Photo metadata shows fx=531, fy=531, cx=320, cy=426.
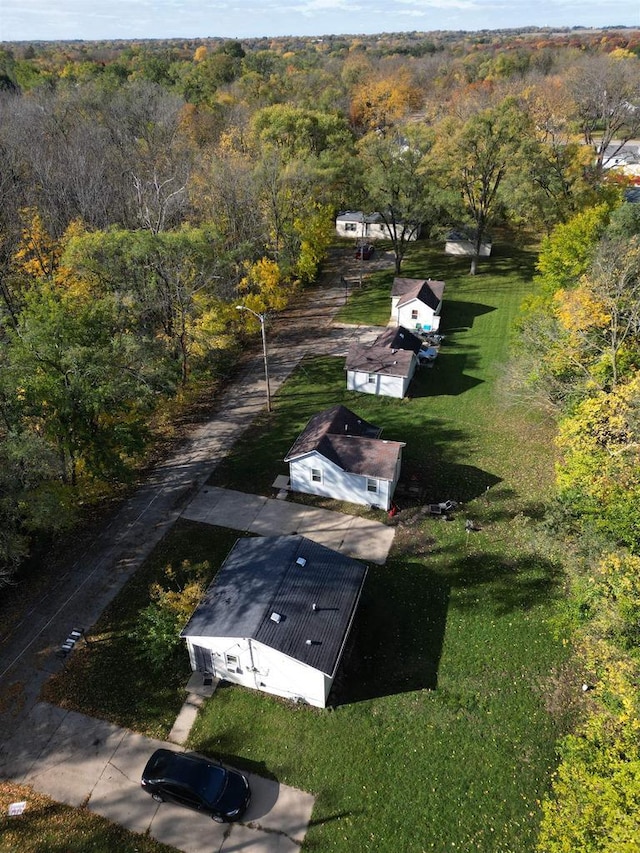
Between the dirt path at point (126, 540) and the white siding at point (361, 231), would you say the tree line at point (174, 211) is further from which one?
the white siding at point (361, 231)

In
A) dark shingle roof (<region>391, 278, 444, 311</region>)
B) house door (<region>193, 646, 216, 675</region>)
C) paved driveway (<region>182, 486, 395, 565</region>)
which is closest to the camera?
house door (<region>193, 646, 216, 675</region>)

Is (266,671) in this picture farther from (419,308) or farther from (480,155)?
(480,155)

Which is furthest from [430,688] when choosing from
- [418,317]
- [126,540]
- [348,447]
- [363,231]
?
[363,231]

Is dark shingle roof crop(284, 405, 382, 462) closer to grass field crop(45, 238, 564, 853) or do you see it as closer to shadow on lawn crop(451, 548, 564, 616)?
grass field crop(45, 238, 564, 853)

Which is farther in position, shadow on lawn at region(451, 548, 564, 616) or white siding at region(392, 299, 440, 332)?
white siding at region(392, 299, 440, 332)

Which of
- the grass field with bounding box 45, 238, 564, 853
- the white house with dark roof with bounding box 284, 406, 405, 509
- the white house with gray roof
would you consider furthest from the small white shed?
the white house with dark roof with bounding box 284, 406, 405, 509

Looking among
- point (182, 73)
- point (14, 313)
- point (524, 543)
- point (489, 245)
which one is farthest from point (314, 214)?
point (182, 73)

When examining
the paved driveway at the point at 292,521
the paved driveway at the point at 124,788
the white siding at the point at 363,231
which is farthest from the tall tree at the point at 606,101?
the paved driveway at the point at 124,788
